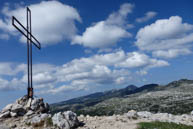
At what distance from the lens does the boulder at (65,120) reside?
2076cm

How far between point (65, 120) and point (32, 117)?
17.9 feet

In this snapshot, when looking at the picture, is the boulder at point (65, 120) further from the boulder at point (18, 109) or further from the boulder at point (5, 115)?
the boulder at point (5, 115)

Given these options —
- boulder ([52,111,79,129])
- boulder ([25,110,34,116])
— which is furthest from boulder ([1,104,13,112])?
boulder ([52,111,79,129])

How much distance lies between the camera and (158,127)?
20859mm

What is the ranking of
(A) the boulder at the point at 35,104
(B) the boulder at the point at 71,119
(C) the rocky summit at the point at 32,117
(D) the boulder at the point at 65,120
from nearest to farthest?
(D) the boulder at the point at 65,120, (C) the rocky summit at the point at 32,117, (B) the boulder at the point at 71,119, (A) the boulder at the point at 35,104

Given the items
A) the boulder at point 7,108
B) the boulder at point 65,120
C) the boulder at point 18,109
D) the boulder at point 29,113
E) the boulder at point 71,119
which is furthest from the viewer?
the boulder at point 7,108

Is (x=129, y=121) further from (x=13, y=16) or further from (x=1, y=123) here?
(x=13, y=16)

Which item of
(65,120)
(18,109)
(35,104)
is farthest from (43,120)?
(35,104)

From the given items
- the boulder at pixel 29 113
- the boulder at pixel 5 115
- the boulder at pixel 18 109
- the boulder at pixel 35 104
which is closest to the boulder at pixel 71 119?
the boulder at pixel 29 113

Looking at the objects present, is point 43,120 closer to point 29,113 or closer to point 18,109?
point 29,113

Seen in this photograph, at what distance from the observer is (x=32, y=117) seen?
79.5ft

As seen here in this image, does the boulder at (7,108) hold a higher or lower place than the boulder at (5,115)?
higher

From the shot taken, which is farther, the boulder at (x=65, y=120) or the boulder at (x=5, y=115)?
the boulder at (x=5, y=115)

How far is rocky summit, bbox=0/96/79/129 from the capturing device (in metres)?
21.2
